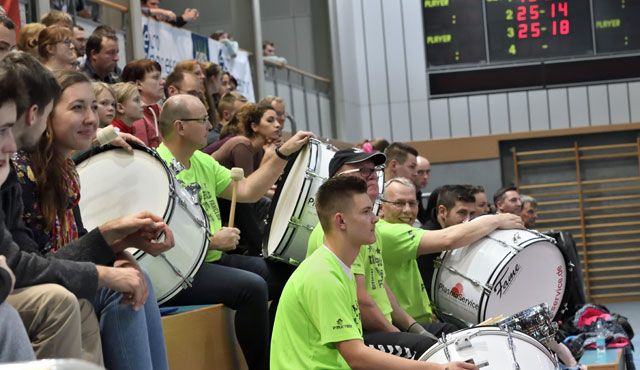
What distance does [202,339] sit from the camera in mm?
4020

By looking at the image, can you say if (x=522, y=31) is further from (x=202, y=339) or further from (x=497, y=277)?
(x=202, y=339)

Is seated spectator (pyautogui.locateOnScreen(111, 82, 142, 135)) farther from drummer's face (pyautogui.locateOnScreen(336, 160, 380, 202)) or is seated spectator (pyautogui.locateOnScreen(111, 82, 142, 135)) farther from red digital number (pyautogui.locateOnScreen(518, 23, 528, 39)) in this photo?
red digital number (pyautogui.locateOnScreen(518, 23, 528, 39))

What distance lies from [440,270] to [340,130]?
8185 mm

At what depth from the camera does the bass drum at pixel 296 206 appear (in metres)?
4.56

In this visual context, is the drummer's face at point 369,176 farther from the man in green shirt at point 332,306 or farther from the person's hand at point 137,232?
the person's hand at point 137,232

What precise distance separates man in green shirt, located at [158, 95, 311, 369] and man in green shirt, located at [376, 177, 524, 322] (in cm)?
64

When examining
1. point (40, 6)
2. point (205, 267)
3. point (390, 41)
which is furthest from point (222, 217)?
point (390, 41)

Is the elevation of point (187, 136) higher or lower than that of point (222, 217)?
higher

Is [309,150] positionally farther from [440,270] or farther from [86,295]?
[86,295]

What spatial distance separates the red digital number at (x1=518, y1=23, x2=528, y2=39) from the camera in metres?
12.7

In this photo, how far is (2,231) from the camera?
95.5 inches

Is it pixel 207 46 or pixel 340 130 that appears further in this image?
pixel 340 130

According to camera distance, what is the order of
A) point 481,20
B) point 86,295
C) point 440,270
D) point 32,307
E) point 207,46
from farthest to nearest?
point 481,20
point 207,46
point 440,270
point 86,295
point 32,307

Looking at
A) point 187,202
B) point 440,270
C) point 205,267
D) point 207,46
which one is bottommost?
point 440,270
